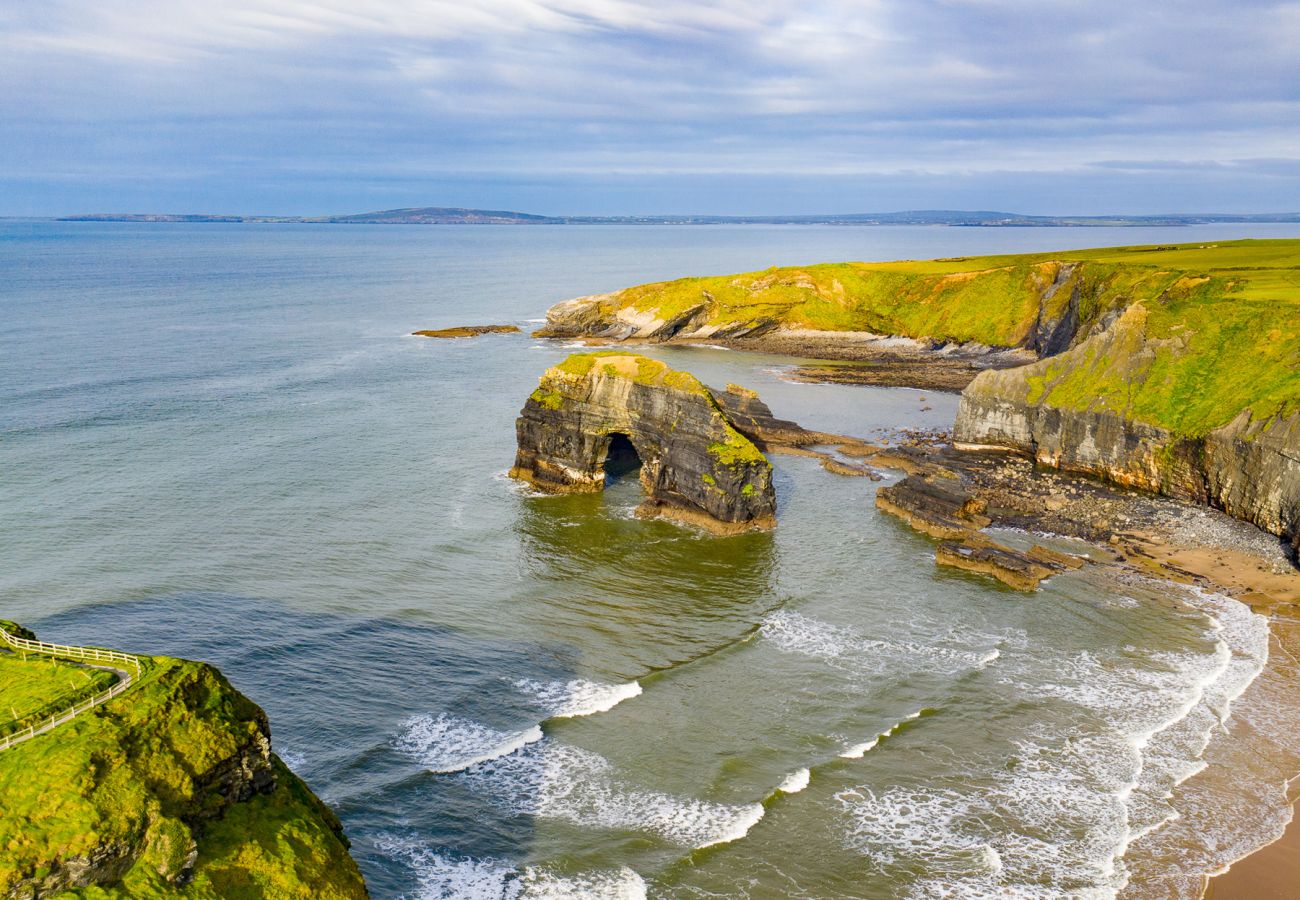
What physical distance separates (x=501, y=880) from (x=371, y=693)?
10459 millimetres

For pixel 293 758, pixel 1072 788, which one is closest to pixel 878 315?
pixel 1072 788

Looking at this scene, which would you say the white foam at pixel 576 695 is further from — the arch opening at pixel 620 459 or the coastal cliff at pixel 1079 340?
the coastal cliff at pixel 1079 340

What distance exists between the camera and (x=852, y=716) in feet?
98.9

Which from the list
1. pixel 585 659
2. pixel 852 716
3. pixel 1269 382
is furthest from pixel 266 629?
pixel 1269 382

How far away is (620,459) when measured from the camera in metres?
58.3

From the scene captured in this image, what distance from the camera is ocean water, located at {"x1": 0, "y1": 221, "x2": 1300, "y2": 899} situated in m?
23.9

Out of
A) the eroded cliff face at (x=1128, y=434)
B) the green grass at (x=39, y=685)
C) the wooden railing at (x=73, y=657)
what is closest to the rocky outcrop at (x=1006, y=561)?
the eroded cliff face at (x=1128, y=434)

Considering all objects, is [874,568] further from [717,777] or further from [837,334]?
[837,334]

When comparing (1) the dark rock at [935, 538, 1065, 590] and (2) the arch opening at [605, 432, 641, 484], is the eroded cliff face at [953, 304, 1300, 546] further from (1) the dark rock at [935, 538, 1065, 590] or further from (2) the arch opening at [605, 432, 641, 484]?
(2) the arch opening at [605, 432, 641, 484]

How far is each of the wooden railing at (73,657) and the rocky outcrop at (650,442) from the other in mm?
32427

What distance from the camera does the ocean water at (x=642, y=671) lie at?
23.9m

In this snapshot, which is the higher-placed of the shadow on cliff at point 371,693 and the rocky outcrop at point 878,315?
the rocky outcrop at point 878,315

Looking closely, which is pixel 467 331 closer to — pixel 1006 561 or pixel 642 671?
pixel 1006 561

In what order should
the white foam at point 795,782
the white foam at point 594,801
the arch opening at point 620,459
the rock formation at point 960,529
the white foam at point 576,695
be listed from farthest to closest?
the arch opening at point 620,459 < the rock formation at point 960,529 < the white foam at point 576,695 < the white foam at point 795,782 < the white foam at point 594,801
